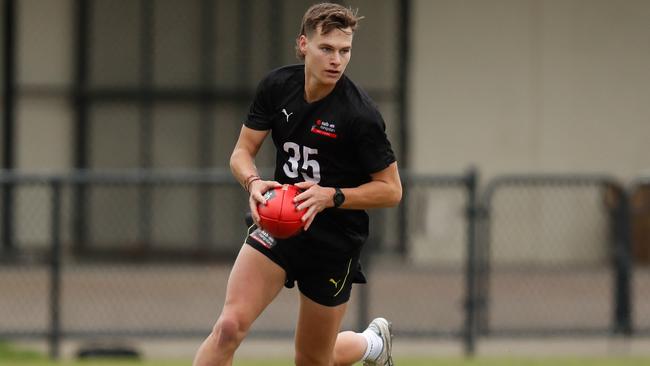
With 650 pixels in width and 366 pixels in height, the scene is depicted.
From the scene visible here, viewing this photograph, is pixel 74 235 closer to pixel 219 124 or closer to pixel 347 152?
pixel 219 124

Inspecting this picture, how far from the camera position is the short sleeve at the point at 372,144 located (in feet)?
23.7

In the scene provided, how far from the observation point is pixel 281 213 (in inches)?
277

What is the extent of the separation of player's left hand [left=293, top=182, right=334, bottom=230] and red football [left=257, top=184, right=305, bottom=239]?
28mm

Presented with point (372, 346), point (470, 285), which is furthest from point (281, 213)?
point (470, 285)

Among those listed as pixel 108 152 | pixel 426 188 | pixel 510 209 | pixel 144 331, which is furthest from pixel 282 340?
pixel 108 152

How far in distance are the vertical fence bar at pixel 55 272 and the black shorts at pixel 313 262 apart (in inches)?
169

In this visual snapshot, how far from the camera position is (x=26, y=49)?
16922mm

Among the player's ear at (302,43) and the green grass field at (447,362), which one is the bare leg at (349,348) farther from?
the green grass field at (447,362)

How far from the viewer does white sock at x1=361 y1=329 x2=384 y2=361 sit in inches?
338

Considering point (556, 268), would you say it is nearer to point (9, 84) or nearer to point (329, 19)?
point (329, 19)

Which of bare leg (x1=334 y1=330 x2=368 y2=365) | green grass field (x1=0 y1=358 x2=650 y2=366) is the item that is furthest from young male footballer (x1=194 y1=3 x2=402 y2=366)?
green grass field (x1=0 y1=358 x2=650 y2=366)

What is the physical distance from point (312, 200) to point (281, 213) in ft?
0.52

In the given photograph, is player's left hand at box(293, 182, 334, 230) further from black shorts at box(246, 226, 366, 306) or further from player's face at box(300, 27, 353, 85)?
player's face at box(300, 27, 353, 85)

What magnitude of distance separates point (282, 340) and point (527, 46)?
6.55m
